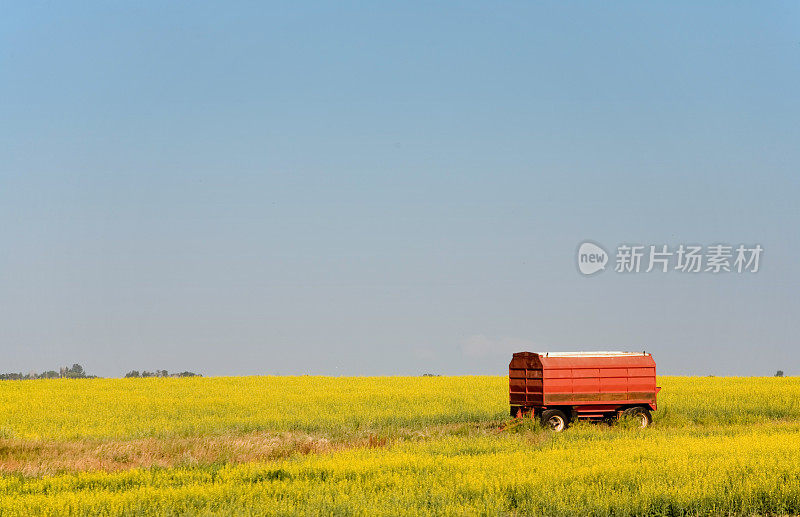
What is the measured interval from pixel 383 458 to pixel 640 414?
12.1 metres

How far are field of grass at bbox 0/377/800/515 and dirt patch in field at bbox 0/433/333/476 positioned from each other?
0.06 m

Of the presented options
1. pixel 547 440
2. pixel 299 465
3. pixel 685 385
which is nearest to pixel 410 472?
pixel 299 465

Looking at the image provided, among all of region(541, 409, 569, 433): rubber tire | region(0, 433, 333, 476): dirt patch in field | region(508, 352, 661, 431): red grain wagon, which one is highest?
region(508, 352, 661, 431): red grain wagon

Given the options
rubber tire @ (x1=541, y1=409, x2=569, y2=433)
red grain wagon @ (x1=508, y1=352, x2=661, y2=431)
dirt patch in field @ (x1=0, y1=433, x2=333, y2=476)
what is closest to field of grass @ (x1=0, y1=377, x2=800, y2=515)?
dirt patch in field @ (x1=0, y1=433, x2=333, y2=476)

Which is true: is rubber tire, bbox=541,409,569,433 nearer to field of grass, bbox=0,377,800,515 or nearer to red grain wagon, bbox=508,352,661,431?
red grain wagon, bbox=508,352,661,431

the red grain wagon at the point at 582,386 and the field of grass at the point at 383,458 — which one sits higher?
the red grain wagon at the point at 582,386

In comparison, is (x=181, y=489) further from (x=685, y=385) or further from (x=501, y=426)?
(x=685, y=385)

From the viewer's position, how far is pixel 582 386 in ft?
81.6

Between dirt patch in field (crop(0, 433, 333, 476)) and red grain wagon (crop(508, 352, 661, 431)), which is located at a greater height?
Result: red grain wagon (crop(508, 352, 661, 431))

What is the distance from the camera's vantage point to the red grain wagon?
24.6 metres

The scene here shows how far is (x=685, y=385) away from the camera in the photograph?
43.1 meters

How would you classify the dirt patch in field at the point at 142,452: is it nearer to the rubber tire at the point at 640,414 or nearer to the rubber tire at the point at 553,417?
the rubber tire at the point at 553,417

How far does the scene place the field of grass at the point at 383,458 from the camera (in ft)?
41.2

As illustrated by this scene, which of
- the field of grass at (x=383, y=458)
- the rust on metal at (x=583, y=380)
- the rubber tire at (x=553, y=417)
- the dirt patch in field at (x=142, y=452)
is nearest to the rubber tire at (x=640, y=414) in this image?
the rust on metal at (x=583, y=380)
